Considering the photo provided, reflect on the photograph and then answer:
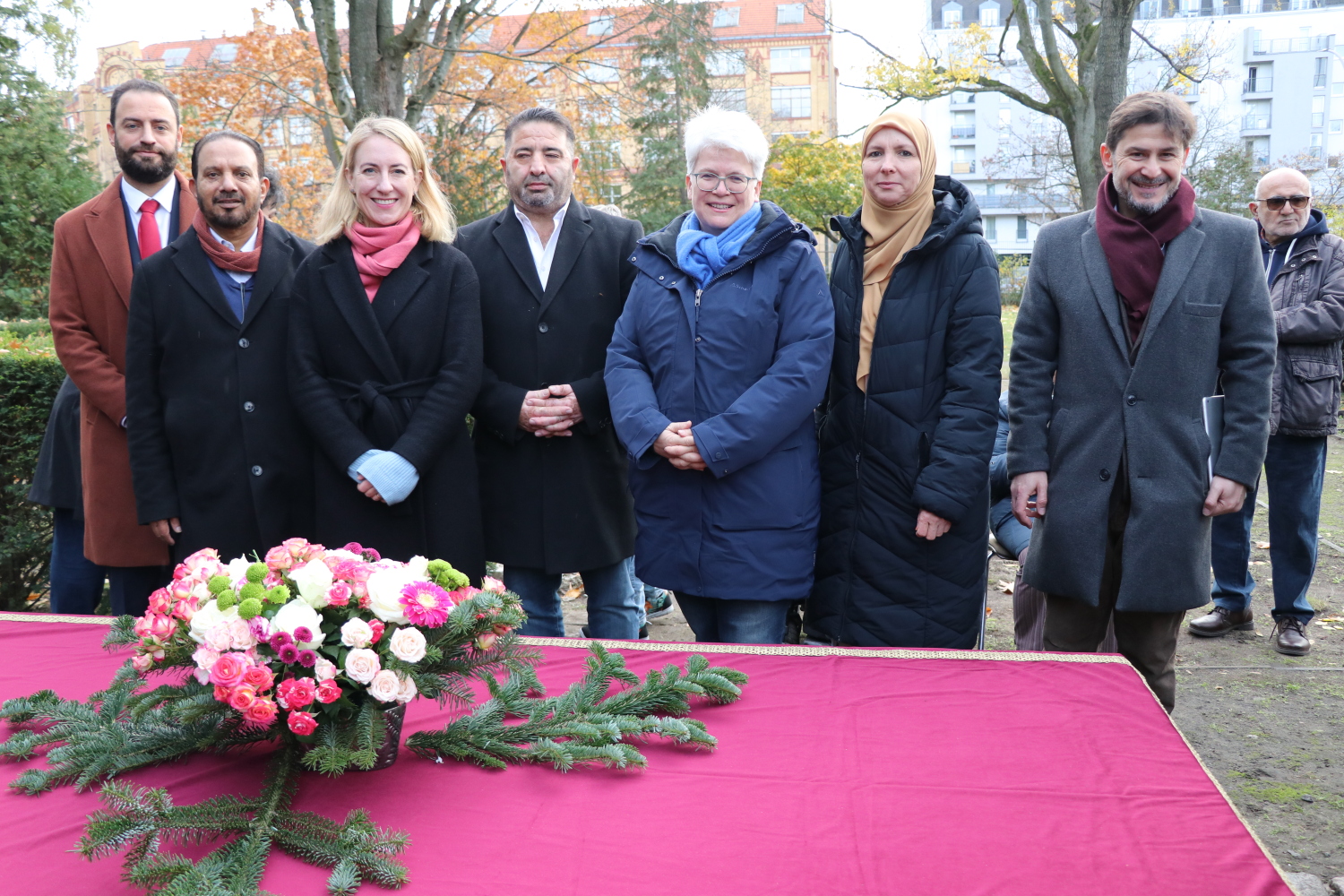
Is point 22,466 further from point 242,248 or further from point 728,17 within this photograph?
point 728,17

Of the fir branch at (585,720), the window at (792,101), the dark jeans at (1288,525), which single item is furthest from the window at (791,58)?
the fir branch at (585,720)

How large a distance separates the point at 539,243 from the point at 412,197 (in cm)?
47

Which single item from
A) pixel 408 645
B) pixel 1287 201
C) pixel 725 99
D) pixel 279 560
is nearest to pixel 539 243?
pixel 279 560

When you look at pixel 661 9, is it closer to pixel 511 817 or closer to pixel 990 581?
pixel 990 581

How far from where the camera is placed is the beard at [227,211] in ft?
11.7

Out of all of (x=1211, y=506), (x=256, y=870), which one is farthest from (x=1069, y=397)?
(x=256, y=870)

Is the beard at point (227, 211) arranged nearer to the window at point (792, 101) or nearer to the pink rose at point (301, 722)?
the pink rose at point (301, 722)

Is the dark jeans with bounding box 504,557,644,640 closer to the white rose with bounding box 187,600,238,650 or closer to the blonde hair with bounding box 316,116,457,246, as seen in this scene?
the blonde hair with bounding box 316,116,457,246

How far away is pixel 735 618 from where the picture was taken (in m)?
3.27

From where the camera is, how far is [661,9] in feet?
66.7

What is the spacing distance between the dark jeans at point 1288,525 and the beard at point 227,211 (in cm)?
440

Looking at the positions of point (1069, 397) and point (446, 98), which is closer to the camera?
point (1069, 397)

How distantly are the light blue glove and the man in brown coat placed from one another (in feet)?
3.38

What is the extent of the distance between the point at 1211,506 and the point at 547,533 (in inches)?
83.6
